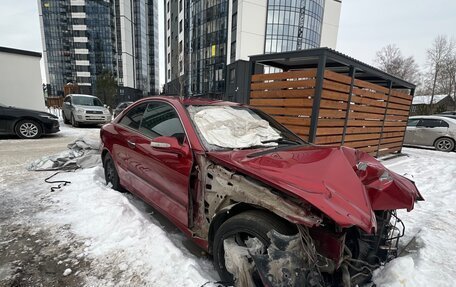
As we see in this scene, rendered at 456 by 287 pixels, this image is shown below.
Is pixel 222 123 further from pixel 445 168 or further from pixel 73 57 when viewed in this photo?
pixel 73 57

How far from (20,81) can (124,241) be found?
13448 millimetres

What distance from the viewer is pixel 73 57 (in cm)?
5738

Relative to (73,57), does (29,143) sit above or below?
below

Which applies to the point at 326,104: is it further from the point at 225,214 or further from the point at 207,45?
the point at 207,45

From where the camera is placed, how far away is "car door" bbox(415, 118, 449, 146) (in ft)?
31.5

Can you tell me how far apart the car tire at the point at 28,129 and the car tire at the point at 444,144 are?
1534 cm

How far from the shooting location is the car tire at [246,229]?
1569 millimetres

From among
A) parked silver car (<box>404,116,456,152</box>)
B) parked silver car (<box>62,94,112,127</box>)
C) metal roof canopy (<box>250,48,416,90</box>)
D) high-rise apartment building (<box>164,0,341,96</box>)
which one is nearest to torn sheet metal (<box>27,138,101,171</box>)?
metal roof canopy (<box>250,48,416,90</box>)

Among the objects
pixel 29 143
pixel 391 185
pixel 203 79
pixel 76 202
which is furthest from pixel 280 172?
pixel 203 79

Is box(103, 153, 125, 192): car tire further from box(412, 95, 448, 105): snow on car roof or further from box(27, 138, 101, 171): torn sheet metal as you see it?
box(412, 95, 448, 105): snow on car roof

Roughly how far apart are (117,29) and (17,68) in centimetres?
5534

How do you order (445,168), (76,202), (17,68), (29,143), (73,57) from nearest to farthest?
(76,202)
(445,168)
(29,143)
(17,68)
(73,57)

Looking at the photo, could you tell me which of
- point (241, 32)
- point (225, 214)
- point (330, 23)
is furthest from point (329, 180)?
point (330, 23)

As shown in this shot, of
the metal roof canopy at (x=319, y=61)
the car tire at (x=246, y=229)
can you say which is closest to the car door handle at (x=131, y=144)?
the car tire at (x=246, y=229)
